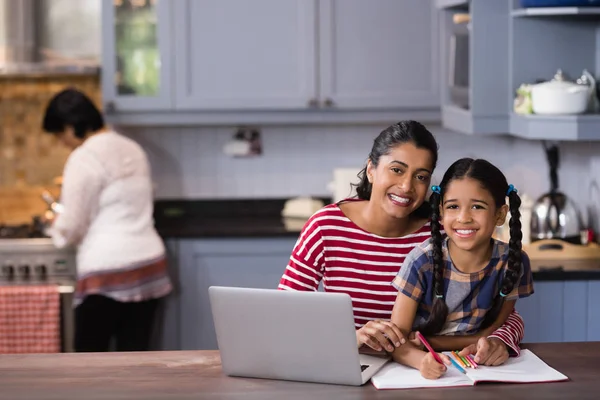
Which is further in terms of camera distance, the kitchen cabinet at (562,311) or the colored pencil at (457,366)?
the kitchen cabinet at (562,311)

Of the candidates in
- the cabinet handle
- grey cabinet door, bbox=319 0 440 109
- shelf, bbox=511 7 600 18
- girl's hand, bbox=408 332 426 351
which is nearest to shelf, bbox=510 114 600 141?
shelf, bbox=511 7 600 18

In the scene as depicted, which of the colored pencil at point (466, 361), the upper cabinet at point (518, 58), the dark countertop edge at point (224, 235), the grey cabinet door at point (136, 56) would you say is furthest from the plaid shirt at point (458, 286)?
the grey cabinet door at point (136, 56)

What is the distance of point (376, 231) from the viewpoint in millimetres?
2410

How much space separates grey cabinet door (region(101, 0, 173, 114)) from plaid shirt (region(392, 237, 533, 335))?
2316 mm

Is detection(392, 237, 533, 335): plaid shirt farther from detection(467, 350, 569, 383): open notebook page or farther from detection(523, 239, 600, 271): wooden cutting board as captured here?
detection(523, 239, 600, 271): wooden cutting board

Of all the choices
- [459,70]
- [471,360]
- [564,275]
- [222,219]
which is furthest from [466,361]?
[222,219]

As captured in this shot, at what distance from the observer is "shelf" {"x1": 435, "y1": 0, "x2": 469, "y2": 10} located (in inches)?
149

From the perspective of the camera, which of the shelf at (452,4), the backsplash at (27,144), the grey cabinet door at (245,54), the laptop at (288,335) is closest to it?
the laptop at (288,335)

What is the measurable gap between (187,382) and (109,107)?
2.44 meters

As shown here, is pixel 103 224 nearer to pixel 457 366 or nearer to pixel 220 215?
pixel 220 215

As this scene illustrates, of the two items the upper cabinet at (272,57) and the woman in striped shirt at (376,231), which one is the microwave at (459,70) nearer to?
the upper cabinet at (272,57)

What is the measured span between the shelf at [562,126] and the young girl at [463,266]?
126 centimetres

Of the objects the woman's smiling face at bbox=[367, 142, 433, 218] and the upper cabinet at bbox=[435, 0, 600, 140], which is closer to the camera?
the woman's smiling face at bbox=[367, 142, 433, 218]

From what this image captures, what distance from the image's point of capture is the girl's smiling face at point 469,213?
6.85 feet
